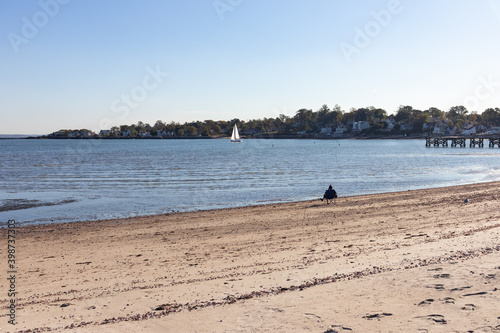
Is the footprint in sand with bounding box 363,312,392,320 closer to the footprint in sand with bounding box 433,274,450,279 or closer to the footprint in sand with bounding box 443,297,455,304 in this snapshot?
the footprint in sand with bounding box 443,297,455,304

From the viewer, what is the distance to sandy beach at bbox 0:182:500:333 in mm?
6801

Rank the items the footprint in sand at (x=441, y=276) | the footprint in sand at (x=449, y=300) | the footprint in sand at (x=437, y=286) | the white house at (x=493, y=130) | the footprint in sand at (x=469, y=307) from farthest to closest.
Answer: the white house at (x=493, y=130), the footprint in sand at (x=441, y=276), the footprint in sand at (x=437, y=286), the footprint in sand at (x=449, y=300), the footprint in sand at (x=469, y=307)

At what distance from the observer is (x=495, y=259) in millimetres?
9531

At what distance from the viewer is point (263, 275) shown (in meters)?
9.53

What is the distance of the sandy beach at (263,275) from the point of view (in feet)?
22.3

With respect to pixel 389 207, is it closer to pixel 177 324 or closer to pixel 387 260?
pixel 387 260

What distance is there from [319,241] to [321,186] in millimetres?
19673

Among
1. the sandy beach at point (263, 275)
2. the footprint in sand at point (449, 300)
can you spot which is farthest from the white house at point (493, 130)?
the footprint in sand at point (449, 300)

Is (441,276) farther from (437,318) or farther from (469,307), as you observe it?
(437,318)

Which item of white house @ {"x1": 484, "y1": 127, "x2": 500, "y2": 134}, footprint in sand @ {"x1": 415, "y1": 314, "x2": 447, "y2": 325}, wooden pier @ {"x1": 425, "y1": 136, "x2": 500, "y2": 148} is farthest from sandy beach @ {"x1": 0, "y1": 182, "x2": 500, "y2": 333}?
white house @ {"x1": 484, "y1": 127, "x2": 500, "y2": 134}

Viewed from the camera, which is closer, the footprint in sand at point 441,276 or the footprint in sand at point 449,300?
the footprint in sand at point 449,300

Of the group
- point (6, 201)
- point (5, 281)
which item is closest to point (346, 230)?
point (5, 281)

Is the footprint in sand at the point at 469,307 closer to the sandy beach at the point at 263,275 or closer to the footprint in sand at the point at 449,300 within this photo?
the sandy beach at the point at 263,275

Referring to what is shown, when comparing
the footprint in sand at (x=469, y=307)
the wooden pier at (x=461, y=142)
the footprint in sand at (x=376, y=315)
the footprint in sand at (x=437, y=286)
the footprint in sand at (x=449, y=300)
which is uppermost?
the wooden pier at (x=461, y=142)
